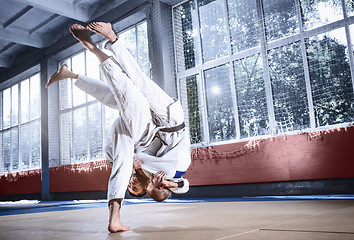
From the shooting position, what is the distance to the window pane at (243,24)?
523 cm

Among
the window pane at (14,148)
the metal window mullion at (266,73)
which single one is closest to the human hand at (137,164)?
the metal window mullion at (266,73)

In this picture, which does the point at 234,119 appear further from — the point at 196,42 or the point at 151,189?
the point at 151,189

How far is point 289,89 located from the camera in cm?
475

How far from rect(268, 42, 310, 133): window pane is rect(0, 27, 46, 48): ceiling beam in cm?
643

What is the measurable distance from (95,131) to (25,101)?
137 inches

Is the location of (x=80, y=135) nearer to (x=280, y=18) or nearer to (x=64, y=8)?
(x=64, y=8)

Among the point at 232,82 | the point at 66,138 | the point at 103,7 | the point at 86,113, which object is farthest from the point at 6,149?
the point at 232,82

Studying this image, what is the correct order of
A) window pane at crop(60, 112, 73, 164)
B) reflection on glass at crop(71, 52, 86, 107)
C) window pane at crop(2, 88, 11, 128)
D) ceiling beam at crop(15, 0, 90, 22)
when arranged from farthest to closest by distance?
1. window pane at crop(2, 88, 11, 128)
2. window pane at crop(60, 112, 73, 164)
3. reflection on glass at crop(71, 52, 86, 107)
4. ceiling beam at crop(15, 0, 90, 22)

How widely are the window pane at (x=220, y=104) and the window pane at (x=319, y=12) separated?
1414 millimetres

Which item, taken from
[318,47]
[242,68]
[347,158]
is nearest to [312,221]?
[347,158]

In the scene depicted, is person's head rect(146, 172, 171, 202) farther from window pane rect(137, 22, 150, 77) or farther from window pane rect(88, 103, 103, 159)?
window pane rect(88, 103, 103, 159)

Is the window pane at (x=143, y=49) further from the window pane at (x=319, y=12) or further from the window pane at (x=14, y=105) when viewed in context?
the window pane at (x=14, y=105)

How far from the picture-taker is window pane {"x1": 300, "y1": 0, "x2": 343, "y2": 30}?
4465 mm

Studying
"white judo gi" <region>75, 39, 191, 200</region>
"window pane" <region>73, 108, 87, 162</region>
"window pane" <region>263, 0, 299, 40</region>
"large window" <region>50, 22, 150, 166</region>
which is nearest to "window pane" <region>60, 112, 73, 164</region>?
"large window" <region>50, 22, 150, 166</region>
